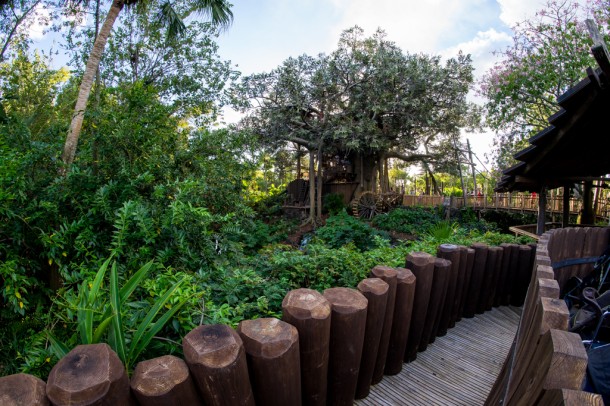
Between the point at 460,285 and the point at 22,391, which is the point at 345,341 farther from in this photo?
the point at 460,285

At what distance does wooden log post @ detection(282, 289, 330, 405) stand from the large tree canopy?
15260mm

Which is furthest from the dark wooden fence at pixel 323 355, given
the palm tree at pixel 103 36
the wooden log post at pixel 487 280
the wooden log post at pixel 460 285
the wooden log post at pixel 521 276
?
the palm tree at pixel 103 36

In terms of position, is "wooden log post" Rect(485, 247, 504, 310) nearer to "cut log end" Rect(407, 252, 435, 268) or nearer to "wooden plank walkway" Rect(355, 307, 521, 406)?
"wooden plank walkway" Rect(355, 307, 521, 406)

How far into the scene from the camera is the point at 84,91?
5.58 meters

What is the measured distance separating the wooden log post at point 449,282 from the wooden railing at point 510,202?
13688 mm

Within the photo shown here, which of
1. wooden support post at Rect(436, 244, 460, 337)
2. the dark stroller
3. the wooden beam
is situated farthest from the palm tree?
the wooden beam

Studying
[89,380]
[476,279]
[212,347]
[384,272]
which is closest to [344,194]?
[476,279]

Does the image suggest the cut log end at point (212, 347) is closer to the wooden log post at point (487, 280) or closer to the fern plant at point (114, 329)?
the fern plant at point (114, 329)

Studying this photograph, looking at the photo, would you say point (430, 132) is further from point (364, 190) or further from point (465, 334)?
point (465, 334)

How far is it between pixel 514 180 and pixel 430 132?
14157 mm

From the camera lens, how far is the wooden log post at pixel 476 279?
4.00 metres

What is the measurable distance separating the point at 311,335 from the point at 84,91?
555cm

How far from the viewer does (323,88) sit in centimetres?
1762

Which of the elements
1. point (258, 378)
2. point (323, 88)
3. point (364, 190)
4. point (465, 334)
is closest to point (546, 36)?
point (323, 88)
